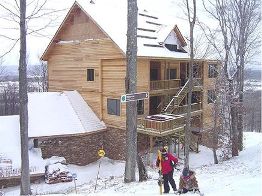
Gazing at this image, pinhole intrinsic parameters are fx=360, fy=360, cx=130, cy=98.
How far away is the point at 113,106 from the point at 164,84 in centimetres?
493

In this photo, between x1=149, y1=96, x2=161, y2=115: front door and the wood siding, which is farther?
the wood siding

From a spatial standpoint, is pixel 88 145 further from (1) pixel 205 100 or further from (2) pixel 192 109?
(1) pixel 205 100

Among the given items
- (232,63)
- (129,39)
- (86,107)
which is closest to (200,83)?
(232,63)

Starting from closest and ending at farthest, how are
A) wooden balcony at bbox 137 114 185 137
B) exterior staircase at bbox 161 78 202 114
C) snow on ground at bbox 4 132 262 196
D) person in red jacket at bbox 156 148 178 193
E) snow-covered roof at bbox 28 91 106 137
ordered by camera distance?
snow on ground at bbox 4 132 262 196 → person in red jacket at bbox 156 148 178 193 → wooden balcony at bbox 137 114 185 137 → snow-covered roof at bbox 28 91 106 137 → exterior staircase at bbox 161 78 202 114

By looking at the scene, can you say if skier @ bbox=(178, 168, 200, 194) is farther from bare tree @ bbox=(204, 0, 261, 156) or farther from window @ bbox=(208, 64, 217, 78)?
window @ bbox=(208, 64, 217, 78)

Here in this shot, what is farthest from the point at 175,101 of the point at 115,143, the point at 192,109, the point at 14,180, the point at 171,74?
the point at 14,180

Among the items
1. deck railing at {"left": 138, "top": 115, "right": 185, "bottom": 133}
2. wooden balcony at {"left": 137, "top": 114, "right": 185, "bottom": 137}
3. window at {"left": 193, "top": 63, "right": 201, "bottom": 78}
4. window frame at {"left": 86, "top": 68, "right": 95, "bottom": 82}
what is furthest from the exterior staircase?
window frame at {"left": 86, "top": 68, "right": 95, "bottom": 82}

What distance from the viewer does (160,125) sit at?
2500 cm

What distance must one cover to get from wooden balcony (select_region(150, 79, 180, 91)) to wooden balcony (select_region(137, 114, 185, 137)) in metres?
2.91

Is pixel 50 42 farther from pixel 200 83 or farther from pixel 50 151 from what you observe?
pixel 200 83

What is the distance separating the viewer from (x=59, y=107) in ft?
91.0

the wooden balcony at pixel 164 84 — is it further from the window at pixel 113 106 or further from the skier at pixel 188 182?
the skier at pixel 188 182

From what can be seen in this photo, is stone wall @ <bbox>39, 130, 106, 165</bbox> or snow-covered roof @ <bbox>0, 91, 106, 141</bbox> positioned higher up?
snow-covered roof @ <bbox>0, 91, 106, 141</bbox>

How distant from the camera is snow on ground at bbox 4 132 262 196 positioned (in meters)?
11.5
